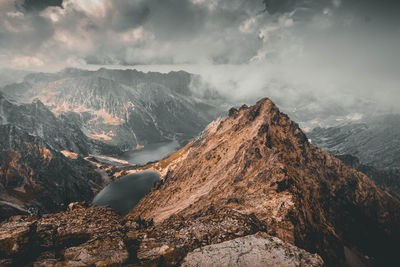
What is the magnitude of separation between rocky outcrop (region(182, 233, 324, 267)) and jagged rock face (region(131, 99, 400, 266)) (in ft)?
66.6

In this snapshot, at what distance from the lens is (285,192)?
58062 millimetres

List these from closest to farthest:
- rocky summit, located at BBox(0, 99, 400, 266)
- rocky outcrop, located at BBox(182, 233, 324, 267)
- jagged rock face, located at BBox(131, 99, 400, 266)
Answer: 1. rocky outcrop, located at BBox(182, 233, 324, 267)
2. rocky summit, located at BBox(0, 99, 400, 266)
3. jagged rock face, located at BBox(131, 99, 400, 266)

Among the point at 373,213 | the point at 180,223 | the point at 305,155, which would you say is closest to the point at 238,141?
the point at 305,155

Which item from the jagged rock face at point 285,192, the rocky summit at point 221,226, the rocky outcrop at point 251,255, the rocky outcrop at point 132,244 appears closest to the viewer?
the rocky outcrop at point 251,255

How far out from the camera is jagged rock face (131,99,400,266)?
2141 inches

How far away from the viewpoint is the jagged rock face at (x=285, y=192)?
54375 millimetres

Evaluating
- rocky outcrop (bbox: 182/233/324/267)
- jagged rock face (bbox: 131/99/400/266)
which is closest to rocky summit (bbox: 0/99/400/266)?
rocky outcrop (bbox: 182/233/324/267)

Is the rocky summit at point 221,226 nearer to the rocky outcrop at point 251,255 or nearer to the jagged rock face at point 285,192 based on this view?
the rocky outcrop at point 251,255

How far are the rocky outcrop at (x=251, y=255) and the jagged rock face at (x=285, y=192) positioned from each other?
20.3 meters

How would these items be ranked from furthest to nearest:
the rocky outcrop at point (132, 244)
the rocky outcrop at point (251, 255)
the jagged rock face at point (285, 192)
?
the jagged rock face at point (285, 192), the rocky outcrop at point (132, 244), the rocky outcrop at point (251, 255)

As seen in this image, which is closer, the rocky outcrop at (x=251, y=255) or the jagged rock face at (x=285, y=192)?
the rocky outcrop at (x=251, y=255)

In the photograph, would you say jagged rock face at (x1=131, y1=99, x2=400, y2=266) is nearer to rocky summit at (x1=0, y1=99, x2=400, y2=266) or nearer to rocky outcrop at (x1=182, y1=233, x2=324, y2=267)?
rocky summit at (x1=0, y1=99, x2=400, y2=266)

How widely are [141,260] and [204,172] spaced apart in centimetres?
9941

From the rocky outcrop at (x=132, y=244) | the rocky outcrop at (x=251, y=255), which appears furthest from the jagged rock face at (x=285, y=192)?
the rocky outcrop at (x=251, y=255)
